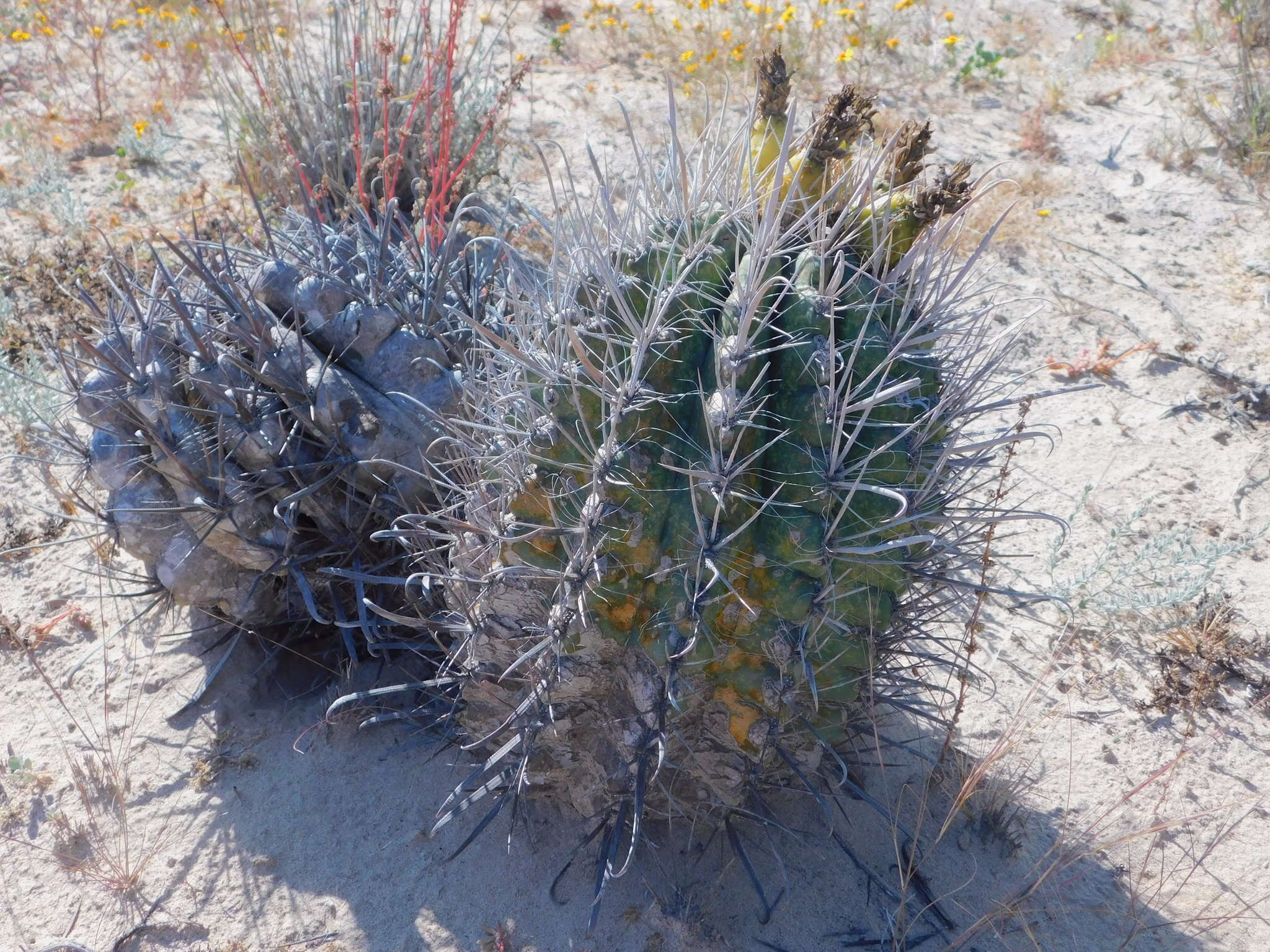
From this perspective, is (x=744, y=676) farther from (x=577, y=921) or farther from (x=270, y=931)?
(x=270, y=931)

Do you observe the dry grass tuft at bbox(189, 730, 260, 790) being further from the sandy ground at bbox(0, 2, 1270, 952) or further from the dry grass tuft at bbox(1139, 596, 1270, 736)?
the dry grass tuft at bbox(1139, 596, 1270, 736)

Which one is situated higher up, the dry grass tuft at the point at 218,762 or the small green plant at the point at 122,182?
the small green plant at the point at 122,182

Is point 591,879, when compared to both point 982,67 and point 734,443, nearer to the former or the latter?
Answer: point 734,443

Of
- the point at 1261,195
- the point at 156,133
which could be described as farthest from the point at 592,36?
the point at 1261,195

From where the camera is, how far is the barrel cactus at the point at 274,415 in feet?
7.66

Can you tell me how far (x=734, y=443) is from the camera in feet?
5.65

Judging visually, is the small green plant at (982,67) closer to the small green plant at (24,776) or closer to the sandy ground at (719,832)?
the sandy ground at (719,832)

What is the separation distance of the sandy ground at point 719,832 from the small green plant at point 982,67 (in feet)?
10.3

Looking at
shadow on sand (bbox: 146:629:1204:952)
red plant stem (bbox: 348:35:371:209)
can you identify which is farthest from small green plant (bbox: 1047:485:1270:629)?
red plant stem (bbox: 348:35:371:209)

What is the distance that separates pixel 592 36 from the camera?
6.57m

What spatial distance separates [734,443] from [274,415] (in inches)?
48.0

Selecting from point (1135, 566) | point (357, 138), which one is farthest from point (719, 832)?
point (357, 138)

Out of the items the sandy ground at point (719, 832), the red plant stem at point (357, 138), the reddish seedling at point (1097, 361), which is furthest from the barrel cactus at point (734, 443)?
the reddish seedling at point (1097, 361)

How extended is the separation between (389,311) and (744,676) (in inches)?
50.1
